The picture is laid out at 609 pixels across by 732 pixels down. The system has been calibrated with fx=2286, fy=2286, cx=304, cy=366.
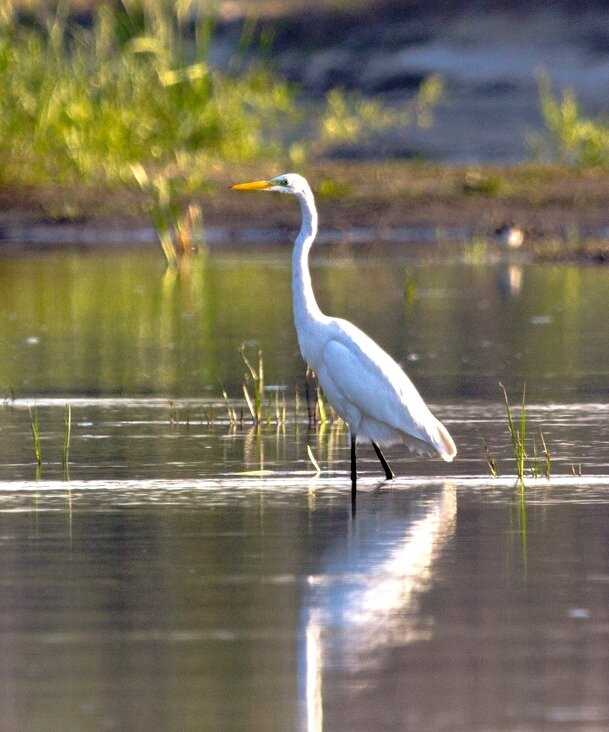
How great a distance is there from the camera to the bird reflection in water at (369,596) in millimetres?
5802

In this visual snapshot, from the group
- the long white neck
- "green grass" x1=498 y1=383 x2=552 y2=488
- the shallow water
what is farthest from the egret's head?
"green grass" x1=498 y1=383 x2=552 y2=488

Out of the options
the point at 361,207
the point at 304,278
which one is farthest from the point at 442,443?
the point at 361,207

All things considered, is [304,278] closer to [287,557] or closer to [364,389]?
[364,389]

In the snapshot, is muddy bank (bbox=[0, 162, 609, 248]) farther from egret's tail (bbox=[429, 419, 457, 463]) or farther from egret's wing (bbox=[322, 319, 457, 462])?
egret's tail (bbox=[429, 419, 457, 463])

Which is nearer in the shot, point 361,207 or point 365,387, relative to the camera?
point 365,387

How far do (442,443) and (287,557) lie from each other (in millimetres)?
1704

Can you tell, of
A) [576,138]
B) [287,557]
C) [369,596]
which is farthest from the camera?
[576,138]

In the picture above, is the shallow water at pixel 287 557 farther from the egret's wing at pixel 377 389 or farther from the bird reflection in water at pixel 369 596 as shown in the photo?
the egret's wing at pixel 377 389

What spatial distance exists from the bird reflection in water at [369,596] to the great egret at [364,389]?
696 mm

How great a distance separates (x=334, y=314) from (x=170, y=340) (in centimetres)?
178

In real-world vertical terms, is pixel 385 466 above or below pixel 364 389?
below

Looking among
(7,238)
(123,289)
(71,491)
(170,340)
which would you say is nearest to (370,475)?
(71,491)

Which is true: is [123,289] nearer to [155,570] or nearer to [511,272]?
[511,272]

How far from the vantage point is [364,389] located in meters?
8.91
